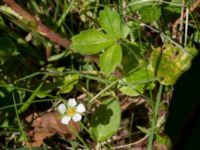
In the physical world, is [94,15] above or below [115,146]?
above

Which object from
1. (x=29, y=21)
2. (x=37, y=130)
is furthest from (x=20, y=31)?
(x=37, y=130)

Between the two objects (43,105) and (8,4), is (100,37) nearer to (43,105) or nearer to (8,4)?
(8,4)

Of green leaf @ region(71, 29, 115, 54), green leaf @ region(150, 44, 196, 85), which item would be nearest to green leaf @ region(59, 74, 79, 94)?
green leaf @ region(71, 29, 115, 54)

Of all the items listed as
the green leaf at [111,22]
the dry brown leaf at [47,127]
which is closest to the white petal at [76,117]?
the dry brown leaf at [47,127]

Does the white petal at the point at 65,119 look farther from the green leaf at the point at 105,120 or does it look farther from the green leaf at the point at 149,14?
the green leaf at the point at 149,14

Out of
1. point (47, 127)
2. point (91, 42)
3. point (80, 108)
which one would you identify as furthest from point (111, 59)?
point (47, 127)

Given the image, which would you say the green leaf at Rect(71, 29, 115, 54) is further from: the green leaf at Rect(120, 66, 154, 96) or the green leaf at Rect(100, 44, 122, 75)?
the green leaf at Rect(120, 66, 154, 96)

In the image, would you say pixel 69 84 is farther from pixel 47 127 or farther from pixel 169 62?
pixel 169 62
